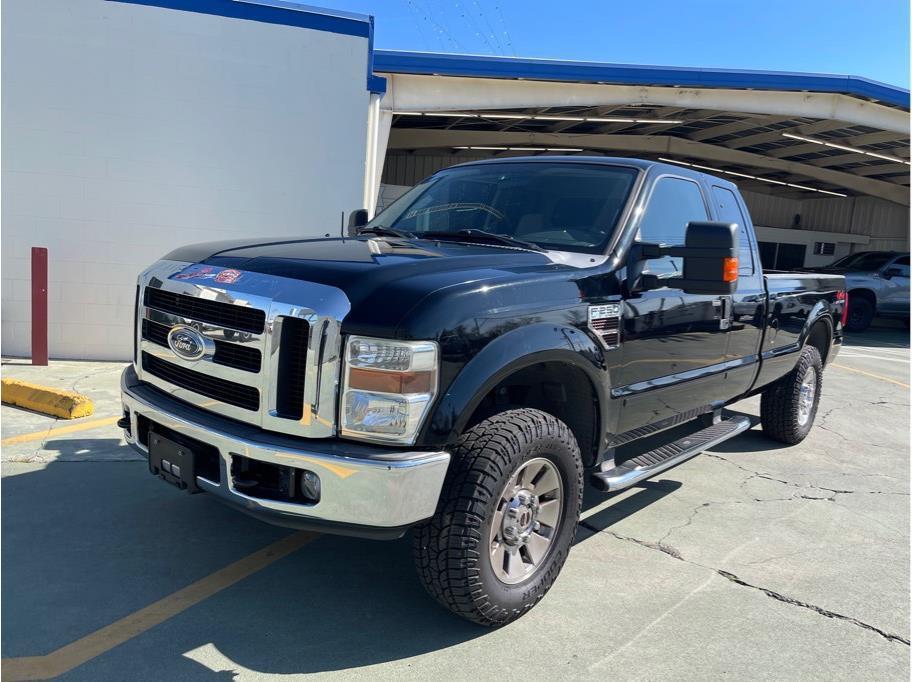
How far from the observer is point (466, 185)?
421 cm

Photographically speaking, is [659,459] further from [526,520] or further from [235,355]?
[235,355]

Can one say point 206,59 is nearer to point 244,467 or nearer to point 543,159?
point 543,159

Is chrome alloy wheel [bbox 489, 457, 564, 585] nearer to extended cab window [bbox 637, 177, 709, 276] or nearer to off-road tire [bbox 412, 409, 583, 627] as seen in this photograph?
off-road tire [bbox 412, 409, 583, 627]

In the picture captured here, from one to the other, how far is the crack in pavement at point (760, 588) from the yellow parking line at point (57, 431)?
3.81m

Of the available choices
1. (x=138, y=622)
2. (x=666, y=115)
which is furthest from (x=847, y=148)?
(x=138, y=622)

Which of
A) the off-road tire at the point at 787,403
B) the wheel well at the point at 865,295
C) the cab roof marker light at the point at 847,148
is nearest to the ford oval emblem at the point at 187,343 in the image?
the off-road tire at the point at 787,403

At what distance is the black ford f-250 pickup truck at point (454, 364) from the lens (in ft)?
8.23

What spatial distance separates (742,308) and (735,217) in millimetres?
723

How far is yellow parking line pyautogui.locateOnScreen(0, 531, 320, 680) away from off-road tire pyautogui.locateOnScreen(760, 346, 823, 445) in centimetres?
411

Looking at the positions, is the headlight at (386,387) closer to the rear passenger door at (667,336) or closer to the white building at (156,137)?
the rear passenger door at (667,336)

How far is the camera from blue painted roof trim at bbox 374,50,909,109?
34.8 feet

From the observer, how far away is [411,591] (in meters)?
3.22

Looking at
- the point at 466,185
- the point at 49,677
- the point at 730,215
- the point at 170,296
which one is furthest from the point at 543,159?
the point at 49,677

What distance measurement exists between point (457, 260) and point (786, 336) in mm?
3446
